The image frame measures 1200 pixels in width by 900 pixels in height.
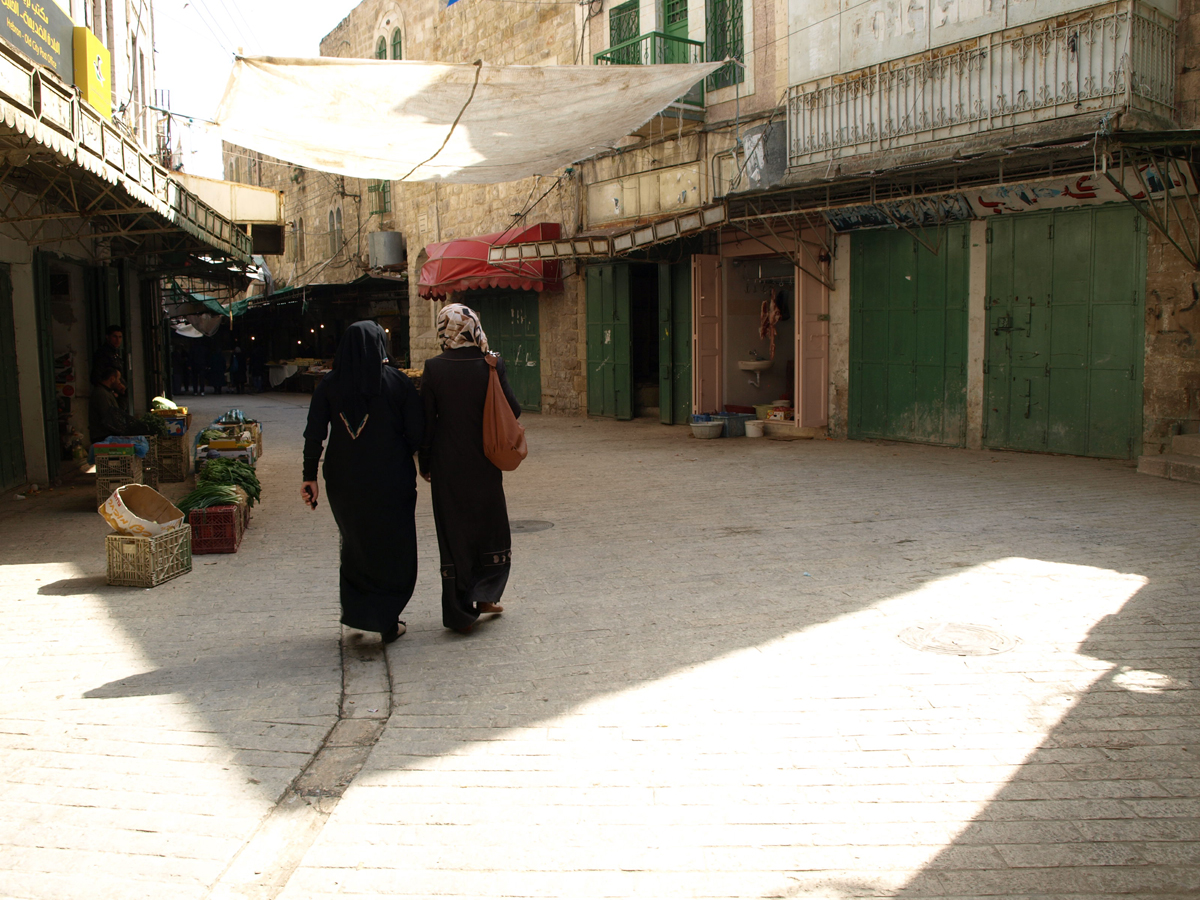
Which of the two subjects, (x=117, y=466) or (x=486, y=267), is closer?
(x=117, y=466)

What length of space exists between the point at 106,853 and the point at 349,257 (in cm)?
2663

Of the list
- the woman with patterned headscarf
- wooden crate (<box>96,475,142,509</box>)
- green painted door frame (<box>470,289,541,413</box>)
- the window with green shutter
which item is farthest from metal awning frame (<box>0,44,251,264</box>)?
the window with green shutter

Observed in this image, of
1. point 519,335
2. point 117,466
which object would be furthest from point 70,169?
point 519,335

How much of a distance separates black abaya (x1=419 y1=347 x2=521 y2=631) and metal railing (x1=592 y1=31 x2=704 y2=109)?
408 inches

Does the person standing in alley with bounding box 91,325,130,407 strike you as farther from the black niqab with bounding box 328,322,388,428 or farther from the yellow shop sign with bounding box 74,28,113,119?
the black niqab with bounding box 328,322,388,428

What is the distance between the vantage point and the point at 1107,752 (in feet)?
11.1

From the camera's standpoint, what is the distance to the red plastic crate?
22.7 ft

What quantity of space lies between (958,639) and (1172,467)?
239 inches

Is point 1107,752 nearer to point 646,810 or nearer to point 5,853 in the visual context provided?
point 646,810

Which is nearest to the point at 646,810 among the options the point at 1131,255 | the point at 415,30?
the point at 1131,255

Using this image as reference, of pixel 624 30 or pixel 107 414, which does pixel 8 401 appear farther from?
pixel 624 30

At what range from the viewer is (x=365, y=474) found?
4.71 metres

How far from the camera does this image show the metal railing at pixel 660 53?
1421cm

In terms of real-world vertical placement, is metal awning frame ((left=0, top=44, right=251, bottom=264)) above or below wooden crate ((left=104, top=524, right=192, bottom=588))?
above
